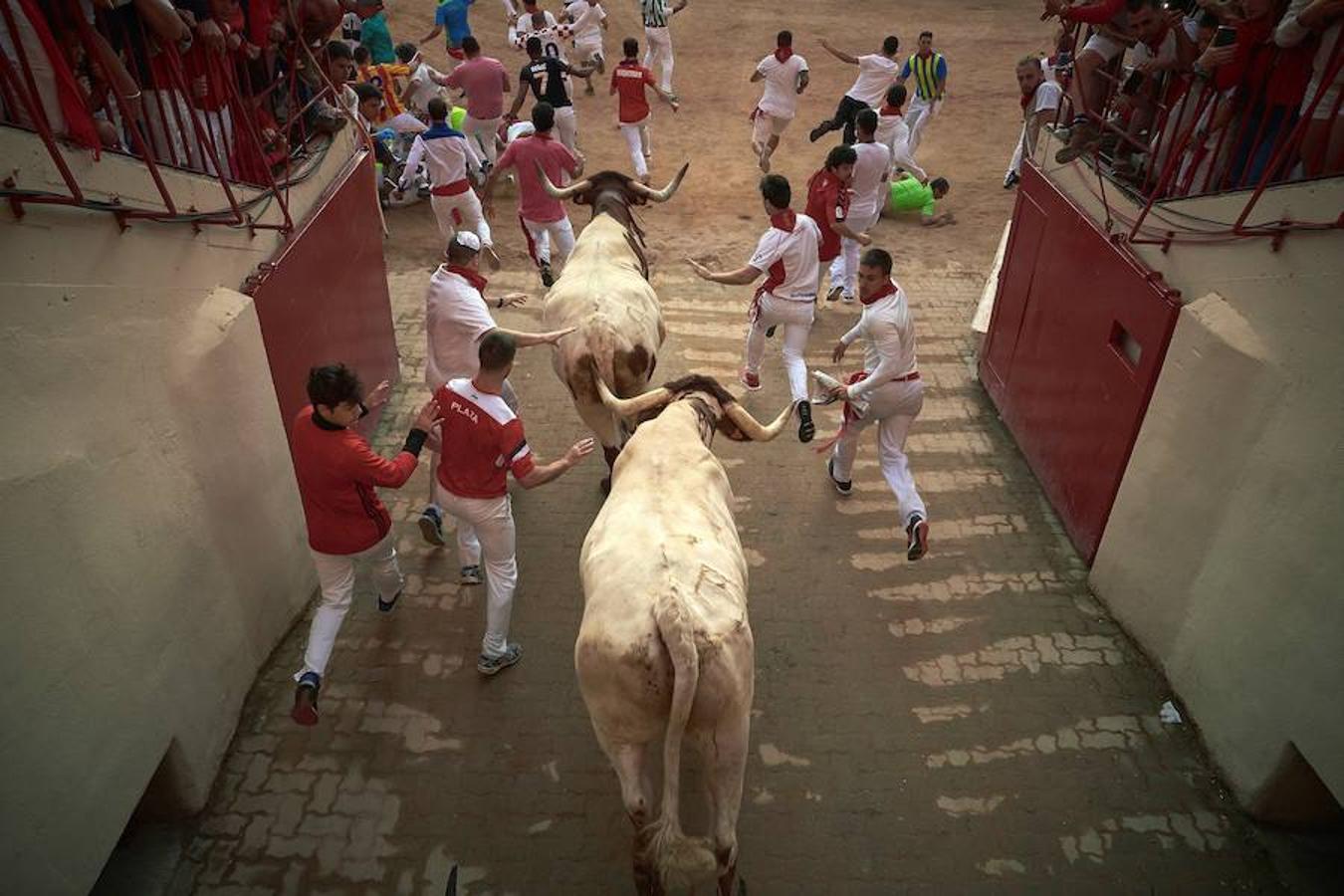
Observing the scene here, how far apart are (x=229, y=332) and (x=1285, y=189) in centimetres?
590

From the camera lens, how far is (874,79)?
41.7 ft

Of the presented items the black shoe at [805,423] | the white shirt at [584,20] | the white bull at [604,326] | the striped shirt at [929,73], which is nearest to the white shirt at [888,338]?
the black shoe at [805,423]

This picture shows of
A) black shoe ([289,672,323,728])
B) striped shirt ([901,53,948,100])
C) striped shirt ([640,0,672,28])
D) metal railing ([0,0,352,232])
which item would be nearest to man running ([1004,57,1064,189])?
striped shirt ([901,53,948,100])

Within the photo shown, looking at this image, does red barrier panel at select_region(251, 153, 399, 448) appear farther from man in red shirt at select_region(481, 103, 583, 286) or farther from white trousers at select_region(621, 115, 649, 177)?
white trousers at select_region(621, 115, 649, 177)

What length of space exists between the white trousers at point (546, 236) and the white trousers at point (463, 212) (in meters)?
0.52

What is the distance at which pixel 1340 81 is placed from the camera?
16.8 ft

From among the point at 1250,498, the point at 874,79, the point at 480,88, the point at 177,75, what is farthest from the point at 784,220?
the point at 874,79

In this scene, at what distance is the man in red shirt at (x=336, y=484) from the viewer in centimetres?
473

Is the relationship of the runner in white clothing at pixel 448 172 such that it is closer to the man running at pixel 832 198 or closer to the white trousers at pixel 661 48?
the man running at pixel 832 198

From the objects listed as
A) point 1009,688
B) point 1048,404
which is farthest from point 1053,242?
point 1009,688

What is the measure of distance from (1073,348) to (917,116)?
25.1ft

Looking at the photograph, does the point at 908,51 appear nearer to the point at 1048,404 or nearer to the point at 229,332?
the point at 1048,404

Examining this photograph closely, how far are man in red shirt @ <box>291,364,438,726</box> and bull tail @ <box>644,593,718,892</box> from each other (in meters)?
1.86

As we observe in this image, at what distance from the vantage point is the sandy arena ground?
4.85 metres
